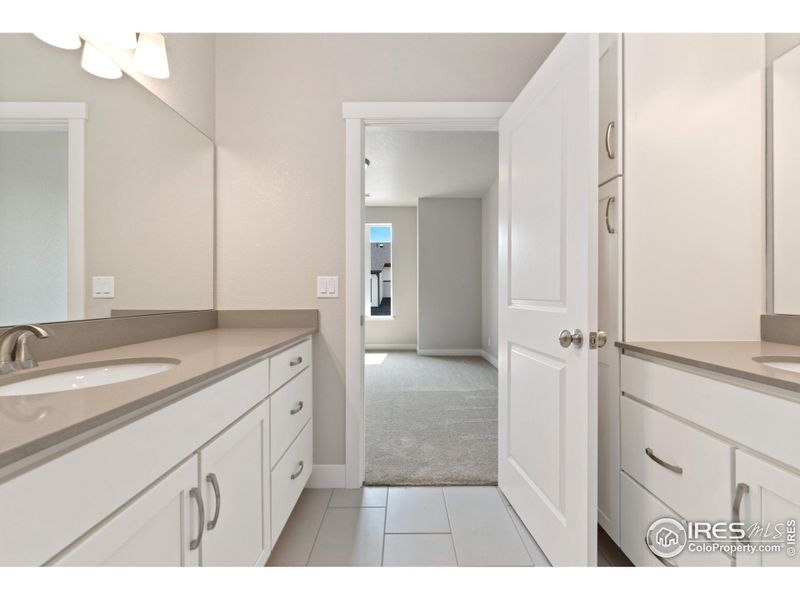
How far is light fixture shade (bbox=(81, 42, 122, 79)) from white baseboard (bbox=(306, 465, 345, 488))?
6.29 feet

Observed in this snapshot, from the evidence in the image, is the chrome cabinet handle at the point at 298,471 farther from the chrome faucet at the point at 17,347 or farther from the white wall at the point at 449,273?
the white wall at the point at 449,273

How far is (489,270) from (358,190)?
4324mm

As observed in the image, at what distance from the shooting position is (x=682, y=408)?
1.13 meters

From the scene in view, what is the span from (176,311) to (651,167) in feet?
6.70

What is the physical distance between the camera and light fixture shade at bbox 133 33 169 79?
4.90 feet

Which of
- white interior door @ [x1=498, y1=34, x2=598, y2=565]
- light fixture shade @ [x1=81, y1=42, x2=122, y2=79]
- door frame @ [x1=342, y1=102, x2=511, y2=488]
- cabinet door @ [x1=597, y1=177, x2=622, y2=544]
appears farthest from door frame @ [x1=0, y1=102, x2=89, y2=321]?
cabinet door @ [x1=597, y1=177, x2=622, y2=544]

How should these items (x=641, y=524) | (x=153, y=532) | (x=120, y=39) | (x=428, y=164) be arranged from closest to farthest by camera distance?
(x=153, y=532) < (x=641, y=524) < (x=120, y=39) < (x=428, y=164)

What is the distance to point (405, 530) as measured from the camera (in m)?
1.65

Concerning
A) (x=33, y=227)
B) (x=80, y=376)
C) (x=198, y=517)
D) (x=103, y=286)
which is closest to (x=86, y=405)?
(x=198, y=517)

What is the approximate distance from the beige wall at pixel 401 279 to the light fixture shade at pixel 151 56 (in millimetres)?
5470

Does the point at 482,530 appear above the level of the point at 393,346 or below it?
below

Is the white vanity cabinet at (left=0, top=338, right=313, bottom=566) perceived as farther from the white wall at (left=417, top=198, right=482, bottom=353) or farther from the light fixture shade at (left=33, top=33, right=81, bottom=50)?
the white wall at (left=417, top=198, right=482, bottom=353)

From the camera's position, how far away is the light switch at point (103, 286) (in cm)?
125

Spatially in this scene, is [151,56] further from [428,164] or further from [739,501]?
[428,164]
